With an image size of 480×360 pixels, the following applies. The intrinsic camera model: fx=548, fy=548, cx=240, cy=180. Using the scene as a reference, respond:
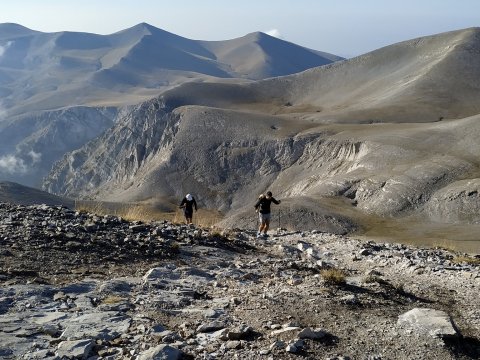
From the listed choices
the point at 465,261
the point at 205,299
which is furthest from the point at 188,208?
the point at 205,299

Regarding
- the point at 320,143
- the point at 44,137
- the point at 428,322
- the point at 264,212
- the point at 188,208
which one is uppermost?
the point at 428,322

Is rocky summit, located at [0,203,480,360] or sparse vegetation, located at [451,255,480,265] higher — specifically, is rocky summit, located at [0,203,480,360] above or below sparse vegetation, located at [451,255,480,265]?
above

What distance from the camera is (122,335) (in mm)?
7594

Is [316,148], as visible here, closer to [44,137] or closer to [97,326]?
[97,326]

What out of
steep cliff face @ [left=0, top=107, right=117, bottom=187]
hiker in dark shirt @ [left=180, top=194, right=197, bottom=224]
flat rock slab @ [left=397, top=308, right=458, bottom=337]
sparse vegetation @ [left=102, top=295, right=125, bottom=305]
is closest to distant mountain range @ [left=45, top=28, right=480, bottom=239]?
hiker in dark shirt @ [left=180, top=194, right=197, bottom=224]

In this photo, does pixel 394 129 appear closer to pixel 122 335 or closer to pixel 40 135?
pixel 122 335

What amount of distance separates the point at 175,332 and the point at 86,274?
3354 millimetres

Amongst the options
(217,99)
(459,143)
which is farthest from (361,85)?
(459,143)

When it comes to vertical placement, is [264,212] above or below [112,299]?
below

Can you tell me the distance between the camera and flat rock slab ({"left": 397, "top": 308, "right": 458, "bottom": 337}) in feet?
26.6

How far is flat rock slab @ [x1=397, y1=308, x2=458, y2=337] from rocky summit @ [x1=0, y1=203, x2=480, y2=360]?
19 mm

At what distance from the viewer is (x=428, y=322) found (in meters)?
8.43

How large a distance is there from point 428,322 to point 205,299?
12.2 feet

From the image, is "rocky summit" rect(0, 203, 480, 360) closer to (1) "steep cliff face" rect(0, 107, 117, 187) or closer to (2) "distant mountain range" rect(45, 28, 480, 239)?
(2) "distant mountain range" rect(45, 28, 480, 239)
